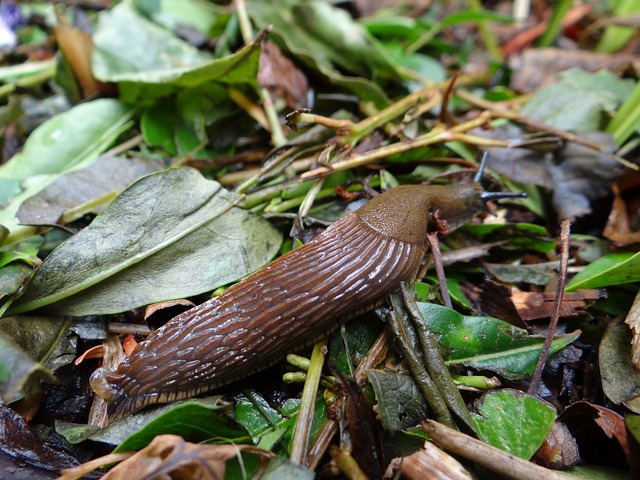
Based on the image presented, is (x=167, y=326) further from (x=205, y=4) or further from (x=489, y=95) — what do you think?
(x=205, y=4)

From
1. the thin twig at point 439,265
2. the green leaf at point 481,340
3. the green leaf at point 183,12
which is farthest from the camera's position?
the green leaf at point 183,12

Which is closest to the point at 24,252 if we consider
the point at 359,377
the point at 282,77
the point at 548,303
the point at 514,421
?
the point at 359,377

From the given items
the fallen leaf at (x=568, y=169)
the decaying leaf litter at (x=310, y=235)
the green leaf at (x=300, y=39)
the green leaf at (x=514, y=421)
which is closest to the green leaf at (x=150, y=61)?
the decaying leaf litter at (x=310, y=235)

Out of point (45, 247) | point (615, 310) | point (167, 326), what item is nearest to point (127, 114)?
point (45, 247)

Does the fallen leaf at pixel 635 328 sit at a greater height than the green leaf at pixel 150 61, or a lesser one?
lesser

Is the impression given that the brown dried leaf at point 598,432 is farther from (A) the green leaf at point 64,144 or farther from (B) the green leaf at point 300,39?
(A) the green leaf at point 64,144

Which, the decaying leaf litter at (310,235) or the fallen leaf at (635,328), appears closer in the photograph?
the decaying leaf litter at (310,235)
